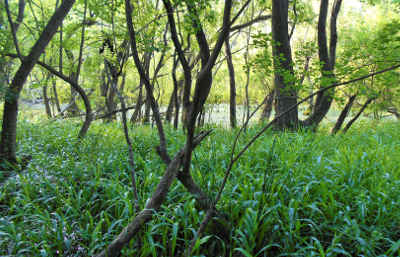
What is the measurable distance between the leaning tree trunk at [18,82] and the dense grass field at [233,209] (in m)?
0.49

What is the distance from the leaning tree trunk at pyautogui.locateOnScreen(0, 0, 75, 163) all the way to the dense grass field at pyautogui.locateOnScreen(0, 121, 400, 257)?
49cm

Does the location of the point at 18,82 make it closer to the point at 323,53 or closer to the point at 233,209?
the point at 233,209

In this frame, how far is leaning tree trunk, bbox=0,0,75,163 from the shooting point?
11.1 feet

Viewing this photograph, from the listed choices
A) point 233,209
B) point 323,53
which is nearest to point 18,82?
point 233,209

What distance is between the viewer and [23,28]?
7.09 metres

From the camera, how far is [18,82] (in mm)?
3424

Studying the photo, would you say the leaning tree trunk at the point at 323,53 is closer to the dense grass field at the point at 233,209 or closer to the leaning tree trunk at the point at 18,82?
the dense grass field at the point at 233,209

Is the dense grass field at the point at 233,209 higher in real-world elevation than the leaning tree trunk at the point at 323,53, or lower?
lower

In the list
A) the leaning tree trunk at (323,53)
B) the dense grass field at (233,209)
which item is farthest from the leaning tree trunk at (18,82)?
the leaning tree trunk at (323,53)

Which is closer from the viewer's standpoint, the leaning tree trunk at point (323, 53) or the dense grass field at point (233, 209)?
the dense grass field at point (233, 209)

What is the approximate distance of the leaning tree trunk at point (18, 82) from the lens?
11.1ft

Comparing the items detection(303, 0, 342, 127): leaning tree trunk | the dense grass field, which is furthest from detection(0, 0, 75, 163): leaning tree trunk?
detection(303, 0, 342, 127): leaning tree trunk

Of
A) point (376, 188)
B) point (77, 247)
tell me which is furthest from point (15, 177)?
point (376, 188)

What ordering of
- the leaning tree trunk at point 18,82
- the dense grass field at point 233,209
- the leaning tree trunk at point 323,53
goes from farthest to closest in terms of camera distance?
the leaning tree trunk at point 323,53
the leaning tree trunk at point 18,82
the dense grass field at point 233,209
